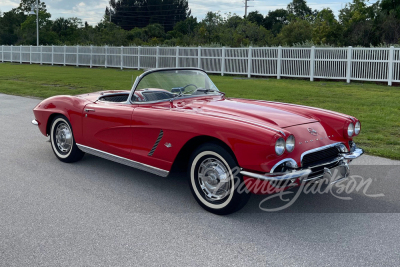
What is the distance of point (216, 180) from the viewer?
13.3ft

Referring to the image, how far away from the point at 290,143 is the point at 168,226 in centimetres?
131

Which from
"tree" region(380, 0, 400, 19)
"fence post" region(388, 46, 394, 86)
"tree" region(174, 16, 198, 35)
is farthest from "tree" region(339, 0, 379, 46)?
"tree" region(174, 16, 198, 35)

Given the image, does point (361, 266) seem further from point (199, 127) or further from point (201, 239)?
point (199, 127)

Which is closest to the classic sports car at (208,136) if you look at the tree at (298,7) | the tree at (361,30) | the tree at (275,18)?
the tree at (361,30)

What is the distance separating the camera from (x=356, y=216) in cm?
403

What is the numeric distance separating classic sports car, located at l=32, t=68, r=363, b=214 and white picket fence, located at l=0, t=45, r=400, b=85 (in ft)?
52.2

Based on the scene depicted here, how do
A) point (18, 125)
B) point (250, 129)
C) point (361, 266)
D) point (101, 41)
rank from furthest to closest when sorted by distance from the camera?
point (101, 41)
point (18, 125)
point (250, 129)
point (361, 266)

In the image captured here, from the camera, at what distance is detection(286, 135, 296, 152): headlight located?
3795mm

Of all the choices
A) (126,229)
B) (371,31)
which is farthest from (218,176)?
(371,31)

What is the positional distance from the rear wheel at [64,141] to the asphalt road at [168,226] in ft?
1.51

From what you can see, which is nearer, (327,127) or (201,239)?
(201,239)

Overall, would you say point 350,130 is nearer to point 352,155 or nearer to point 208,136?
point 352,155

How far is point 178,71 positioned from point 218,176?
6.18ft

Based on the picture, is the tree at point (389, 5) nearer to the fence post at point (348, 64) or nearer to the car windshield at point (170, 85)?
the fence post at point (348, 64)
